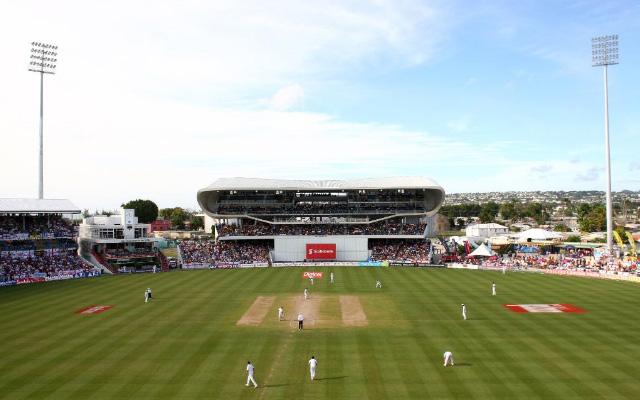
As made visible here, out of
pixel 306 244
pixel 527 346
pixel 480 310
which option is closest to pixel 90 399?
pixel 527 346

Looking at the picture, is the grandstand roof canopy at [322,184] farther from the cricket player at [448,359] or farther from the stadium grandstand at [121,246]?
the cricket player at [448,359]

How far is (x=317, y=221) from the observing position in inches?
2776

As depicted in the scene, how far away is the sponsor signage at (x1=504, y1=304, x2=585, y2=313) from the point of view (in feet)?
103

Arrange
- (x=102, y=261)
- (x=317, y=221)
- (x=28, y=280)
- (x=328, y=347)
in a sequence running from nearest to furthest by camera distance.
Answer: (x=328, y=347) < (x=28, y=280) < (x=102, y=261) < (x=317, y=221)

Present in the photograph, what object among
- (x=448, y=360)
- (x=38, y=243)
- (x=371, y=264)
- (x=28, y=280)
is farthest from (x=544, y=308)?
(x=38, y=243)

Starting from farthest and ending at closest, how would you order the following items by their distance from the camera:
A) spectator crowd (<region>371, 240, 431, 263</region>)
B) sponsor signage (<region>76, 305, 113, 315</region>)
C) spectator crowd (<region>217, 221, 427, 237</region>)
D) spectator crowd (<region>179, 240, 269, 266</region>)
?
spectator crowd (<region>217, 221, 427, 237</region>) → spectator crowd (<region>371, 240, 431, 263</region>) → spectator crowd (<region>179, 240, 269, 266</region>) → sponsor signage (<region>76, 305, 113, 315</region>)

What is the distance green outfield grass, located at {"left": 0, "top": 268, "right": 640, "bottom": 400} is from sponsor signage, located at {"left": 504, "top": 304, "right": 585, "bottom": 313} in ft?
3.84

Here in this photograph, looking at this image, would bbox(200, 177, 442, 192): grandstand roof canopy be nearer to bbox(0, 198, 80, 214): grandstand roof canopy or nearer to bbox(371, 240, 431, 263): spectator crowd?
bbox(371, 240, 431, 263): spectator crowd


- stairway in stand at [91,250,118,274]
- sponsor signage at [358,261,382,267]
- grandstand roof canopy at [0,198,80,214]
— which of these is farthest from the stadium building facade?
grandstand roof canopy at [0,198,80,214]

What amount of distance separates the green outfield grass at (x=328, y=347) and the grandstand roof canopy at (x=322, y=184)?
97.4 ft

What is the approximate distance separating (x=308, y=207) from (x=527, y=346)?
168 feet

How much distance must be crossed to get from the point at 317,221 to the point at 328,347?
155ft

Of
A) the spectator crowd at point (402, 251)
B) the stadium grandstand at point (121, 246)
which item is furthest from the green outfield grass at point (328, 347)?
the spectator crowd at point (402, 251)

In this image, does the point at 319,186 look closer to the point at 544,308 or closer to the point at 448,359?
the point at 544,308
